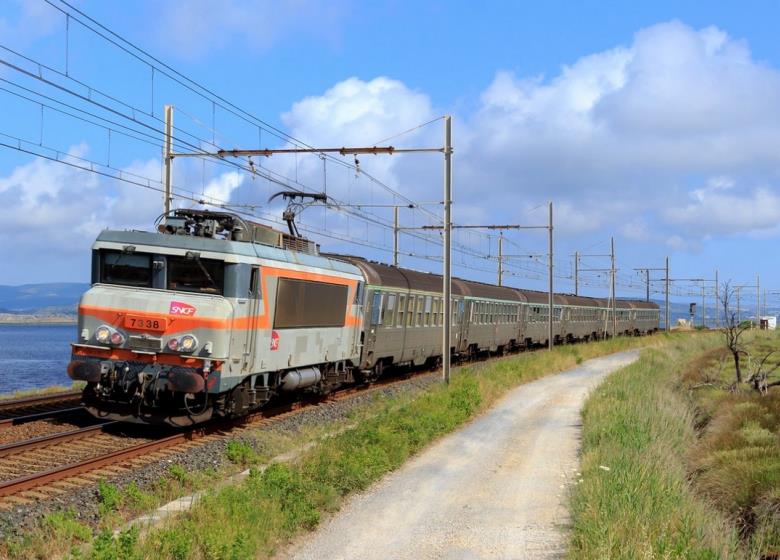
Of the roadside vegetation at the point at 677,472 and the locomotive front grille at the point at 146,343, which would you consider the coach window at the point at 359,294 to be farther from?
the locomotive front grille at the point at 146,343

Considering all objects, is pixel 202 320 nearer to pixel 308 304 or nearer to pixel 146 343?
pixel 146 343

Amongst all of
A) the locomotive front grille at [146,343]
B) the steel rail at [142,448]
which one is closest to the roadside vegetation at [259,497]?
the steel rail at [142,448]

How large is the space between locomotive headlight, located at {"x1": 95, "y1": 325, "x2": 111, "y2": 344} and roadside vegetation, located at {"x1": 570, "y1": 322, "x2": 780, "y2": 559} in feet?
26.8

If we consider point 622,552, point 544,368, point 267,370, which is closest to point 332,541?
point 622,552

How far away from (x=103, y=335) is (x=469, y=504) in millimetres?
7355

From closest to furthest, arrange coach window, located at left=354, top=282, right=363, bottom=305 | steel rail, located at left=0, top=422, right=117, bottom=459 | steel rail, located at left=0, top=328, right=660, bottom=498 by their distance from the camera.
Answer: steel rail, located at left=0, top=328, right=660, bottom=498 < steel rail, located at left=0, top=422, right=117, bottom=459 < coach window, located at left=354, top=282, right=363, bottom=305

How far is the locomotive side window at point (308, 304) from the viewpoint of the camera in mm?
16906

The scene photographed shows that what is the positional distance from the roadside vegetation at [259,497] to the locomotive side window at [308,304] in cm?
235

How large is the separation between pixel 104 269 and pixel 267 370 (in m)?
3.57

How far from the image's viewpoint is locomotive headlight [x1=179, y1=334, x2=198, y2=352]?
1434 centimetres

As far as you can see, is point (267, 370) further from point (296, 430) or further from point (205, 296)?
point (205, 296)

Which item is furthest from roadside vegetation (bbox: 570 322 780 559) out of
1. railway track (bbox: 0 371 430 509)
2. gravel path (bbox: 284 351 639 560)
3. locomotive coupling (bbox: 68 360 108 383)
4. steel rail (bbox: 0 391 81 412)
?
steel rail (bbox: 0 391 81 412)

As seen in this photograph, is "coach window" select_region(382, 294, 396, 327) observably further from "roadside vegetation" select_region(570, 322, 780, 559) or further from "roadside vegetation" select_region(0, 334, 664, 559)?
"roadside vegetation" select_region(0, 334, 664, 559)

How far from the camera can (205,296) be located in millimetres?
14820
